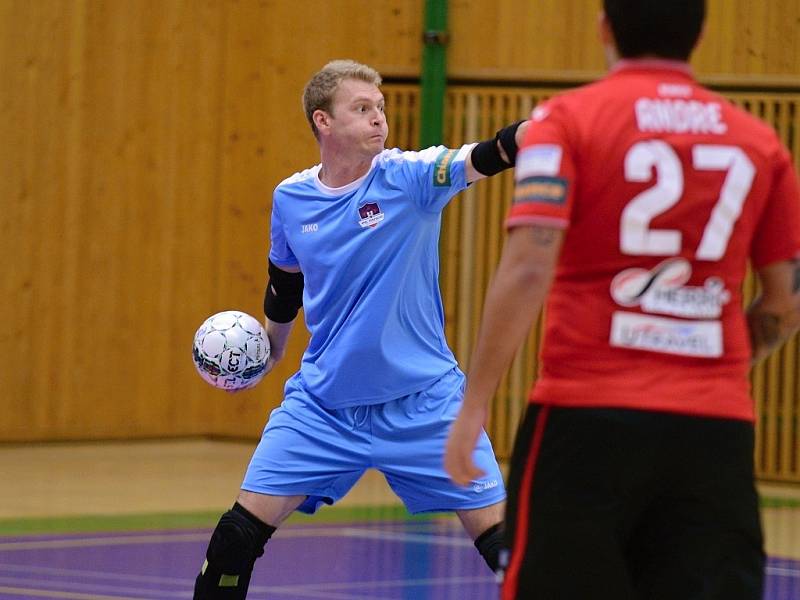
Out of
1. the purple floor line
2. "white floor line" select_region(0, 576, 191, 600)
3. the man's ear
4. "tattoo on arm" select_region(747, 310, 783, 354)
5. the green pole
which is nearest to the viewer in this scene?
"tattoo on arm" select_region(747, 310, 783, 354)

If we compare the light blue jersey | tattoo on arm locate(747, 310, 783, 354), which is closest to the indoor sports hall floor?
the light blue jersey

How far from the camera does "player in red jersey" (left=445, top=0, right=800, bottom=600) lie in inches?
107

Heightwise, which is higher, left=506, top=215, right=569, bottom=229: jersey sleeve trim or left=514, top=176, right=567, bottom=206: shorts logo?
left=514, top=176, right=567, bottom=206: shorts logo

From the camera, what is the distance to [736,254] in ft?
9.16

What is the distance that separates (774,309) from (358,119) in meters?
2.22

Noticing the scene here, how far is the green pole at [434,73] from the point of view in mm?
11203

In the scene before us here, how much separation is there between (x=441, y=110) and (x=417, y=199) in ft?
21.4

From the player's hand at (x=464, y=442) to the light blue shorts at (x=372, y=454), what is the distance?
1.73 m

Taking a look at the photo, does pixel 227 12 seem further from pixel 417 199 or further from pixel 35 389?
pixel 417 199

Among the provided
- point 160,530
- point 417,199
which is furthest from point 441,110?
point 417,199

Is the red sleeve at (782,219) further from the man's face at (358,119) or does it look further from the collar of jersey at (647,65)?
the man's face at (358,119)

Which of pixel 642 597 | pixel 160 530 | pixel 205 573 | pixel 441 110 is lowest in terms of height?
pixel 160 530

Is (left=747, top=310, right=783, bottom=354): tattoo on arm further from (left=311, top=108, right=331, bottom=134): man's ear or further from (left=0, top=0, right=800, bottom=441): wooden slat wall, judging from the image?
(left=0, top=0, right=800, bottom=441): wooden slat wall

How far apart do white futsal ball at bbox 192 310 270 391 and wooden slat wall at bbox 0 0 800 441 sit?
6.14 m
